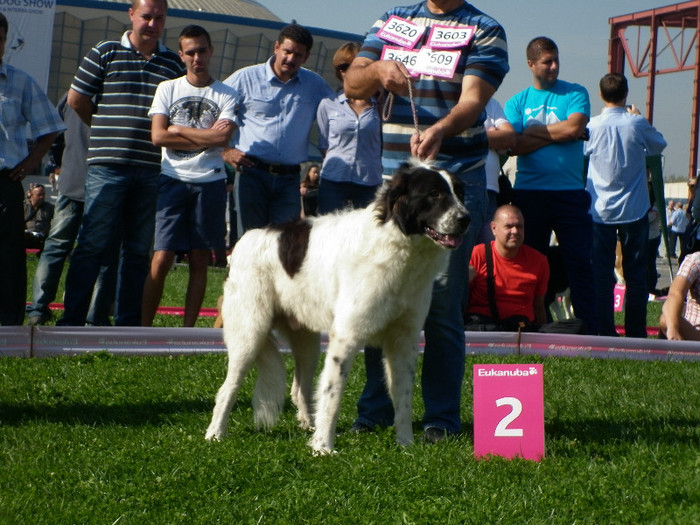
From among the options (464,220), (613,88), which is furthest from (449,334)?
(613,88)

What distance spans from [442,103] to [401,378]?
144 cm

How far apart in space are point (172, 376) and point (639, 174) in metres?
5.36

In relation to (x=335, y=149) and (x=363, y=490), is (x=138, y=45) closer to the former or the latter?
(x=335, y=149)

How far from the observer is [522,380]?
4.50 metres

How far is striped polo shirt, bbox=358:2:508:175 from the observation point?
4.74 m

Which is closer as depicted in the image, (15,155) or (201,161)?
→ (15,155)

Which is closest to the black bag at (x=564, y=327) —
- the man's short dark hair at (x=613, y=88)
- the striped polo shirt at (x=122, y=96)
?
the man's short dark hair at (x=613, y=88)

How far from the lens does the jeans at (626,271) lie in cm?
924

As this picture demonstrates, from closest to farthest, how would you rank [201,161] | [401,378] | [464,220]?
[464,220] < [401,378] < [201,161]

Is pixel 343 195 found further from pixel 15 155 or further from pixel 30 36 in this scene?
pixel 30 36

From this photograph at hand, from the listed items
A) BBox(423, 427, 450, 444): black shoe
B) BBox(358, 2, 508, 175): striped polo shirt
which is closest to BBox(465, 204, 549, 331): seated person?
BBox(358, 2, 508, 175): striped polo shirt

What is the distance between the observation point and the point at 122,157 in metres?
7.75

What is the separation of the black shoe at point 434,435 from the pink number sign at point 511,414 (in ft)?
1.20

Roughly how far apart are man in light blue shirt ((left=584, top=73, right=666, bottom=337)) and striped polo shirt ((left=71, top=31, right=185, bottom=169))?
14.5 feet
